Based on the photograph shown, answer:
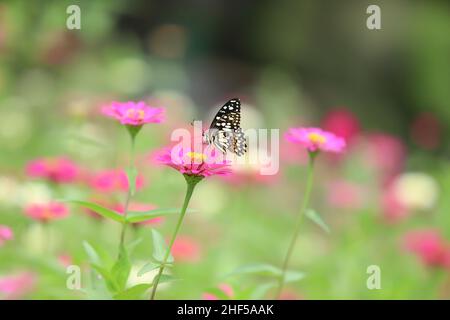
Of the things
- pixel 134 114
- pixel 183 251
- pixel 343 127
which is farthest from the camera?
pixel 343 127

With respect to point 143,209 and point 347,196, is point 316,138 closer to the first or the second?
point 143,209

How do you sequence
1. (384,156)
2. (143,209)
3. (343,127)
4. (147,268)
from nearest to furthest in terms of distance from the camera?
(147,268), (143,209), (343,127), (384,156)

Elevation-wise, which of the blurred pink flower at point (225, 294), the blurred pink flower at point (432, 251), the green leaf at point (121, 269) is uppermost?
the green leaf at point (121, 269)

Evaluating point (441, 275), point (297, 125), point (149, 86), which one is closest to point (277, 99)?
point (297, 125)

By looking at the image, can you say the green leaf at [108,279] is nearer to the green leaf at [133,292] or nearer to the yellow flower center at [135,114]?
the green leaf at [133,292]

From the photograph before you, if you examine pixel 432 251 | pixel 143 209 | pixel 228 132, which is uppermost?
pixel 228 132

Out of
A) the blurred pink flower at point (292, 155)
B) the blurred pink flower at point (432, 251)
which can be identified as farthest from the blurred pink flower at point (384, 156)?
the blurred pink flower at point (432, 251)

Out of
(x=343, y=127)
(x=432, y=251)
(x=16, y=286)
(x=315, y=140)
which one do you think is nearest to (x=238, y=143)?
(x=315, y=140)
